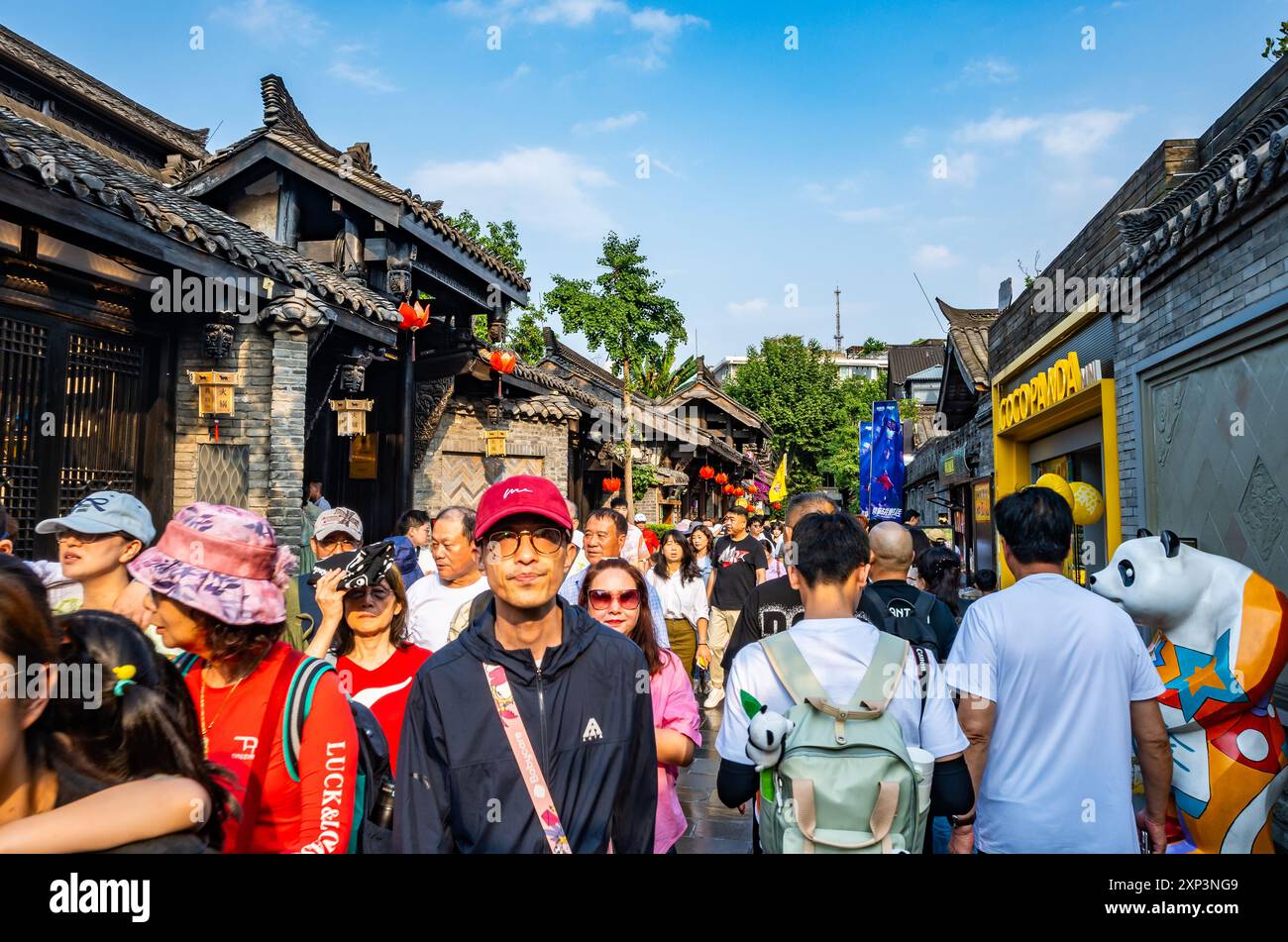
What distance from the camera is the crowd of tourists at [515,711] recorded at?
1.53 metres

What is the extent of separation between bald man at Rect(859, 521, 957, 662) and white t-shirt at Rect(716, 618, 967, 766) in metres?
1.22

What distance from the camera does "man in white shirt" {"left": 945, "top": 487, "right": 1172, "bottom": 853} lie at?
254 centimetres

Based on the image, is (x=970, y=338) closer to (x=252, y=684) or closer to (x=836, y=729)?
(x=836, y=729)

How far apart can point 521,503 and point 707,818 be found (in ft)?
12.3

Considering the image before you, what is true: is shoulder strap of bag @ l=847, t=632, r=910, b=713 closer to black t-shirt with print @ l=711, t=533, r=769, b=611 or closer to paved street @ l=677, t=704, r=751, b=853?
paved street @ l=677, t=704, r=751, b=853

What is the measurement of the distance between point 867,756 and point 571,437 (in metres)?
14.7

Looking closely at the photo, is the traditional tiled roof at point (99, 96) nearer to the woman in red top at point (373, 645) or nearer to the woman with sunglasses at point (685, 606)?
the woman with sunglasses at point (685, 606)

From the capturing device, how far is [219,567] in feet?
7.06

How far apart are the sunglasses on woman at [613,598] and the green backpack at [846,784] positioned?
46.7 inches

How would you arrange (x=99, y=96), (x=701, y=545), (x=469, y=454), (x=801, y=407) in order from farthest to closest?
(x=801, y=407) → (x=99, y=96) → (x=469, y=454) → (x=701, y=545)

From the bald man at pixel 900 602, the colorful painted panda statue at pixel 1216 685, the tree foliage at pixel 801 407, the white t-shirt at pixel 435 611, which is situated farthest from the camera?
the tree foliage at pixel 801 407

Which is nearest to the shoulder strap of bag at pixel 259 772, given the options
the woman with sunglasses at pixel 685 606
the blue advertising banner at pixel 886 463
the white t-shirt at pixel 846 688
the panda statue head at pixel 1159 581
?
the white t-shirt at pixel 846 688

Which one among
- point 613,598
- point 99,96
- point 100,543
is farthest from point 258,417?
point 99,96
